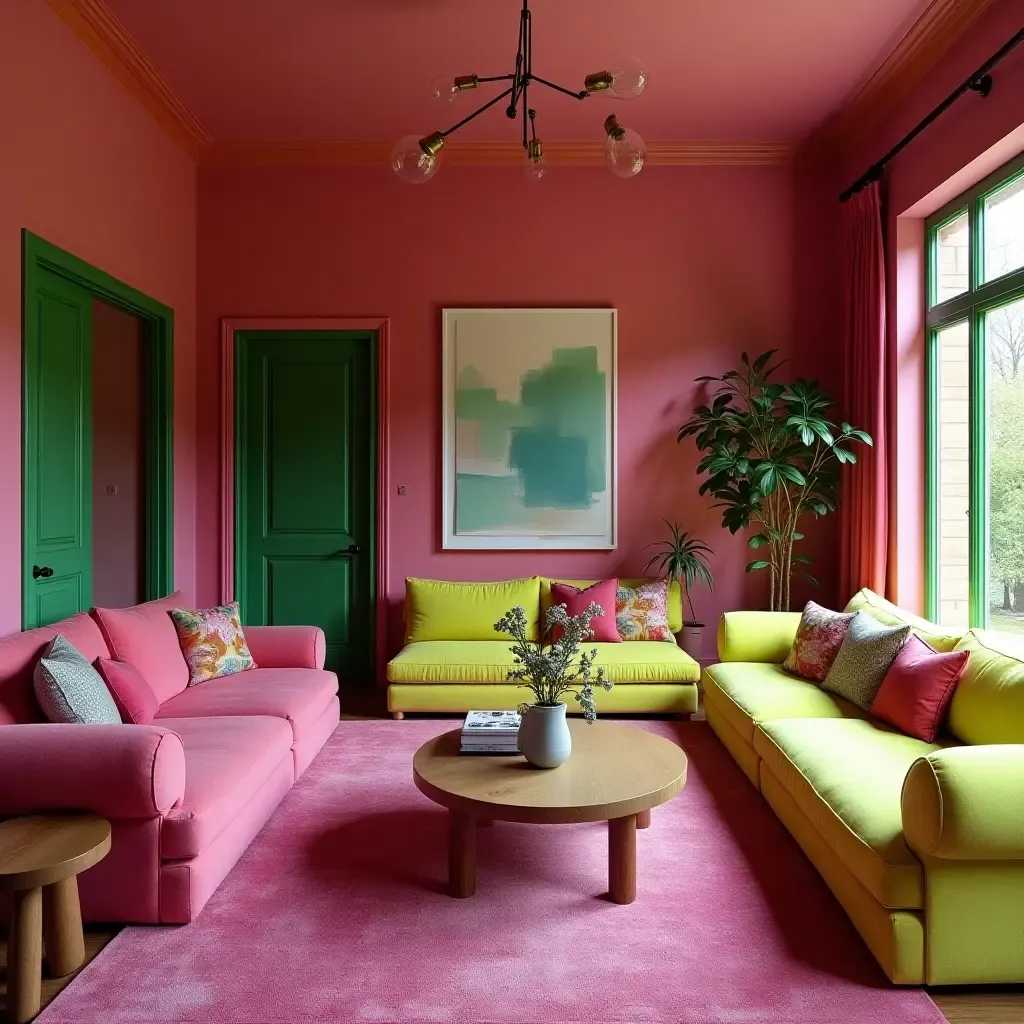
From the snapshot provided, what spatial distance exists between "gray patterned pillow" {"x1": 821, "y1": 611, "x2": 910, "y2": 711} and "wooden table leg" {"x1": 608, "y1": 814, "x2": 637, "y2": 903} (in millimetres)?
1338

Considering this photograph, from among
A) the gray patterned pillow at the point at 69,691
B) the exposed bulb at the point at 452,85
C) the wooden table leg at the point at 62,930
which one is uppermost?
the exposed bulb at the point at 452,85

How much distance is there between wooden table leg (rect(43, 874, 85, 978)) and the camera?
2.05 m

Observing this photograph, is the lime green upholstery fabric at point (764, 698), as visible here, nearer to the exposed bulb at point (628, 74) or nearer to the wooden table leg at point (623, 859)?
the wooden table leg at point (623, 859)

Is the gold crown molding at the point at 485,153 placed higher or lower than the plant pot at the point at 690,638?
higher

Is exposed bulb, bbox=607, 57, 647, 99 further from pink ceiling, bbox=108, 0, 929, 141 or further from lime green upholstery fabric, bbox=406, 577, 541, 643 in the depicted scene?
lime green upholstery fabric, bbox=406, 577, 541, 643

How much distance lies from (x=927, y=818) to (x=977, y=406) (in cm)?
260

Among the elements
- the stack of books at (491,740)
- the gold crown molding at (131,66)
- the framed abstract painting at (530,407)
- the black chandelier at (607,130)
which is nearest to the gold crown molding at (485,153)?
the gold crown molding at (131,66)

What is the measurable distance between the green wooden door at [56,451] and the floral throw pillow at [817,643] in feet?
11.5

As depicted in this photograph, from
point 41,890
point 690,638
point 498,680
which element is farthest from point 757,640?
point 41,890

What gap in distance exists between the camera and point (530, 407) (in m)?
5.18

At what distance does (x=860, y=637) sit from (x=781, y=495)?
1.69 metres

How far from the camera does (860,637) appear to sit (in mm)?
3393

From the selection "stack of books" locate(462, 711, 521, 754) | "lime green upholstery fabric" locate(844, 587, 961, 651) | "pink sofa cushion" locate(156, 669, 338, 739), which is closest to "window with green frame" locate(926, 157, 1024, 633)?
"lime green upholstery fabric" locate(844, 587, 961, 651)

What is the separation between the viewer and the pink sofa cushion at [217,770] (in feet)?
7.45
